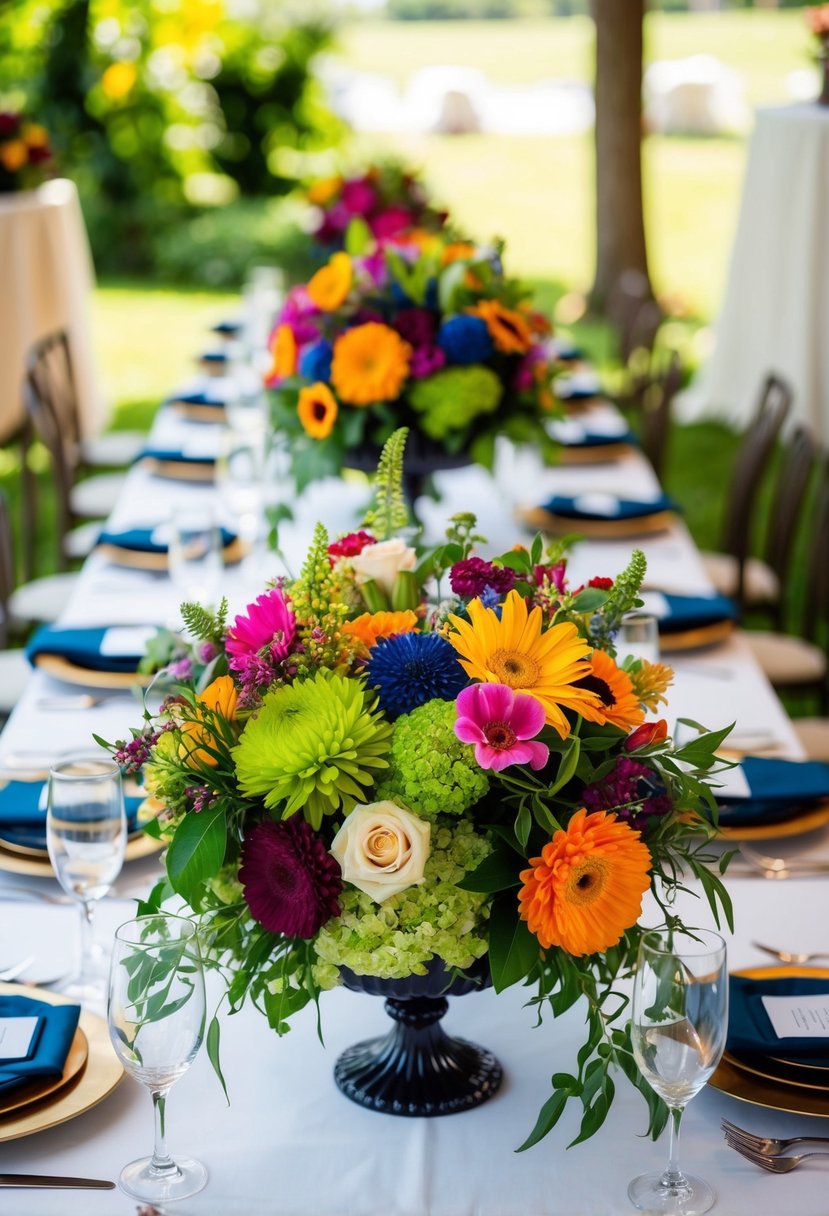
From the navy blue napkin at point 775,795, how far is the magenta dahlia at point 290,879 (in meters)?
0.82

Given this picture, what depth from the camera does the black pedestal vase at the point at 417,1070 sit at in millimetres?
1440

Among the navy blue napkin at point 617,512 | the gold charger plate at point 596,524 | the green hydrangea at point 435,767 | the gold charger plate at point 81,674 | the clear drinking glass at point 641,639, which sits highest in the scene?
the green hydrangea at point 435,767

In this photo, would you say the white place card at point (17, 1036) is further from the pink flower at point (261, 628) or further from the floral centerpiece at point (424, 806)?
the pink flower at point (261, 628)

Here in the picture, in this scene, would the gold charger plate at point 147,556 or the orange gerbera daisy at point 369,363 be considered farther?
the gold charger plate at point 147,556

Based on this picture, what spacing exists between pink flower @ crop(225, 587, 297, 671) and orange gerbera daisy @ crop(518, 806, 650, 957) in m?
0.29

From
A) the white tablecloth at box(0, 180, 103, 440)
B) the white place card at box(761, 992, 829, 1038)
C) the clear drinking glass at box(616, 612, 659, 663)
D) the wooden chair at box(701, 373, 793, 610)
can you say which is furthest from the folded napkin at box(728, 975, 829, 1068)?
the white tablecloth at box(0, 180, 103, 440)

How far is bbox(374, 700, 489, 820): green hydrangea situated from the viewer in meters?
1.24

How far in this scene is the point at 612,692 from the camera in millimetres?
1342

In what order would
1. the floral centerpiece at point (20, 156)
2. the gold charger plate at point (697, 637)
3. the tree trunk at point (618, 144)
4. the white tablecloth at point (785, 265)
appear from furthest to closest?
the tree trunk at point (618, 144)
the floral centerpiece at point (20, 156)
the white tablecloth at point (785, 265)
the gold charger plate at point (697, 637)

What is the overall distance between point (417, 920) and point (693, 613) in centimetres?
148

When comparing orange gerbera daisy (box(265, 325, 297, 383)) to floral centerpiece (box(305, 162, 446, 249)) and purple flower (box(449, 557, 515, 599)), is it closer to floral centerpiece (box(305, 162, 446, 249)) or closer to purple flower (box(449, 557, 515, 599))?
purple flower (box(449, 557, 515, 599))

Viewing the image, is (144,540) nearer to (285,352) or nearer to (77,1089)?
(285,352)

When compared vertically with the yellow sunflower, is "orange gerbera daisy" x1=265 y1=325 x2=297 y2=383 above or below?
below

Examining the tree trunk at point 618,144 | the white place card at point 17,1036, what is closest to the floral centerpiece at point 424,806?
the white place card at point 17,1036
